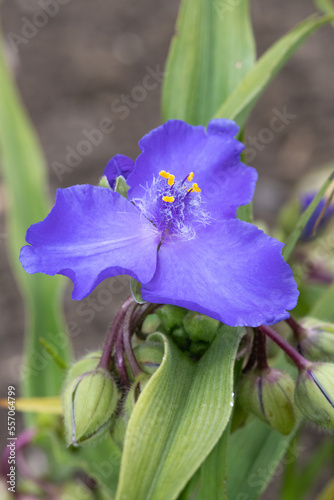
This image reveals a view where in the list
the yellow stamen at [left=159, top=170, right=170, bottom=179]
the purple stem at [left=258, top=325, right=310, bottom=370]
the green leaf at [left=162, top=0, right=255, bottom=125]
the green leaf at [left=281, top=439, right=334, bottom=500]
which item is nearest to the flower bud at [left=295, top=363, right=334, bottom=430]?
the purple stem at [left=258, top=325, right=310, bottom=370]

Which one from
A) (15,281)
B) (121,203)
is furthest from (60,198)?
(15,281)

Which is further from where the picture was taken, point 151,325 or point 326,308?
point 326,308

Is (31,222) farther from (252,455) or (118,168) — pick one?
(252,455)

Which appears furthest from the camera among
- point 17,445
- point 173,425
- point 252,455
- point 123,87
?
point 123,87

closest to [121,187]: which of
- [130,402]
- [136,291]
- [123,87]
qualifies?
[136,291]

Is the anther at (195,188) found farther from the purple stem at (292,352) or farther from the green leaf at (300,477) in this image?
the green leaf at (300,477)

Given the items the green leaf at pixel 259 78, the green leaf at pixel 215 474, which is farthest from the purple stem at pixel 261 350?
the green leaf at pixel 259 78
